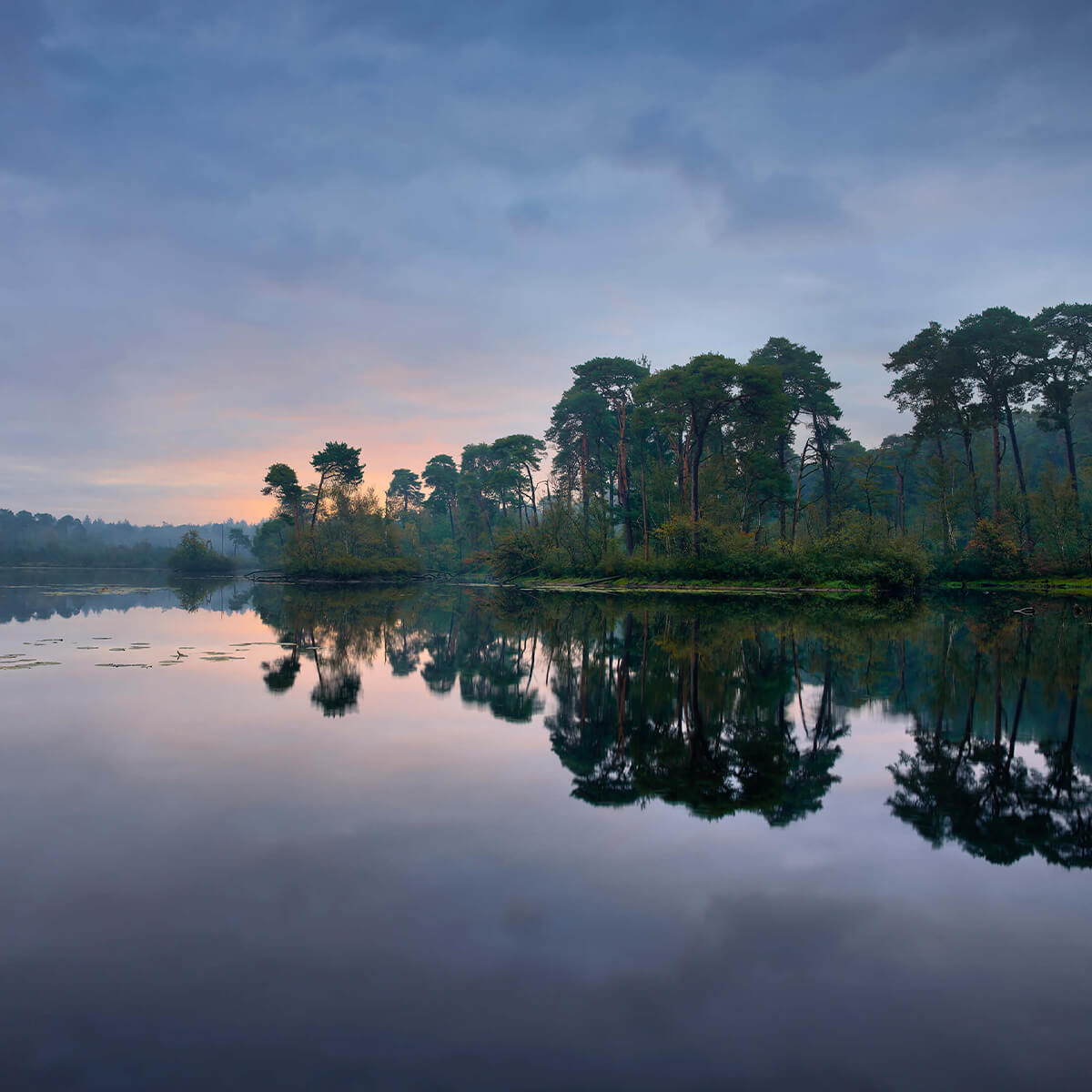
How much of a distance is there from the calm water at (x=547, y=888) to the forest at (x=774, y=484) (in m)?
30.0

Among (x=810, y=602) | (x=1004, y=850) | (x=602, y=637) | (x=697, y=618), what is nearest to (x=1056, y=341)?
(x=810, y=602)

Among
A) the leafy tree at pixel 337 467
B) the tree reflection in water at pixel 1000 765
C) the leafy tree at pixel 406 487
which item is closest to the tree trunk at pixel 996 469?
the tree reflection in water at pixel 1000 765

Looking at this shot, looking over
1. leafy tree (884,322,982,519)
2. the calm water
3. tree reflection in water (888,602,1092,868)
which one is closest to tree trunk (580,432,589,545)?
leafy tree (884,322,982,519)

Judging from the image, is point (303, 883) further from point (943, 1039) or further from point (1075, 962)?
point (1075, 962)

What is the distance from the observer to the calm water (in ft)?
9.68

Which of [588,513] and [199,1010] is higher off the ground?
[588,513]

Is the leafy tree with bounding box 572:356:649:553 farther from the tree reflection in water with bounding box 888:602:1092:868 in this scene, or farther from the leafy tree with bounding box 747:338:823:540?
the tree reflection in water with bounding box 888:602:1092:868

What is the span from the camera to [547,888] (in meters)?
4.35

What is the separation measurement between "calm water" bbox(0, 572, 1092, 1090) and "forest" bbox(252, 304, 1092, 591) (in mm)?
30000

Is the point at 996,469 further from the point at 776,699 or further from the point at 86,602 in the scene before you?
the point at 86,602

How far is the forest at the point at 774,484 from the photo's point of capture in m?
39.0

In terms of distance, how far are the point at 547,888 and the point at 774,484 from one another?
158 feet

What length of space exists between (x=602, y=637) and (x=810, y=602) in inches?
614

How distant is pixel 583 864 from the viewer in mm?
4723
